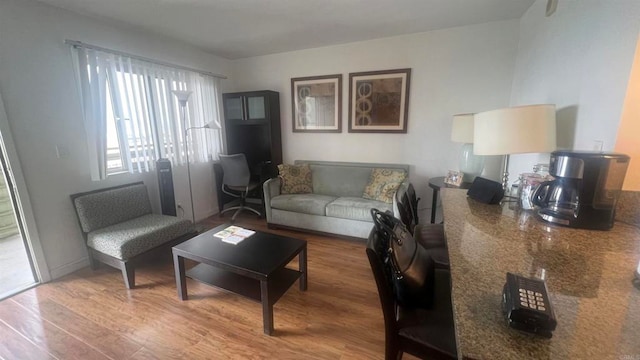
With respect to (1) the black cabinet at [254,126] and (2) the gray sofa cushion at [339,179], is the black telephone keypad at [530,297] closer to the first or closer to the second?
(2) the gray sofa cushion at [339,179]

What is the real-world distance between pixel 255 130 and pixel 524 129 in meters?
3.47

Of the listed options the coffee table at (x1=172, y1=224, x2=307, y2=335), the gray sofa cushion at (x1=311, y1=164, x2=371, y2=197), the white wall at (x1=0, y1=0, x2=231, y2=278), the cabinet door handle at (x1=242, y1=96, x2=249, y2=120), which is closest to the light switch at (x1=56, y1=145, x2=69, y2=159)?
the white wall at (x1=0, y1=0, x2=231, y2=278)

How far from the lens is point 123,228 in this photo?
2412mm

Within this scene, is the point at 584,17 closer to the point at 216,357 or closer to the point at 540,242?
the point at 540,242

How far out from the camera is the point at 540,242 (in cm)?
105

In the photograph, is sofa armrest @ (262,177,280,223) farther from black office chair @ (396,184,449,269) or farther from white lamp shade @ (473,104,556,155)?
white lamp shade @ (473,104,556,155)

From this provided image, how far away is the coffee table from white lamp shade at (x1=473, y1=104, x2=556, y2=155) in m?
1.51

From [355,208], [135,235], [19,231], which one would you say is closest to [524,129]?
[355,208]

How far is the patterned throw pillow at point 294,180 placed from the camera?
11.4 ft

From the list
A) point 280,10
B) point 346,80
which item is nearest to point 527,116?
point 280,10

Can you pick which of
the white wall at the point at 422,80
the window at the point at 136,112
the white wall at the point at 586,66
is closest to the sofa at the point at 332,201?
the white wall at the point at 422,80

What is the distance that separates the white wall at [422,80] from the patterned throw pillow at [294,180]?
16.1 inches

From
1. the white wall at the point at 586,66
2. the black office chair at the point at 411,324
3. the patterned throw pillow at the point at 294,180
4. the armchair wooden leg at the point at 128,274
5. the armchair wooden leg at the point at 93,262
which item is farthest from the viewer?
the patterned throw pillow at the point at 294,180

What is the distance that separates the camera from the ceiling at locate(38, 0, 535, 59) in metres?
2.21
